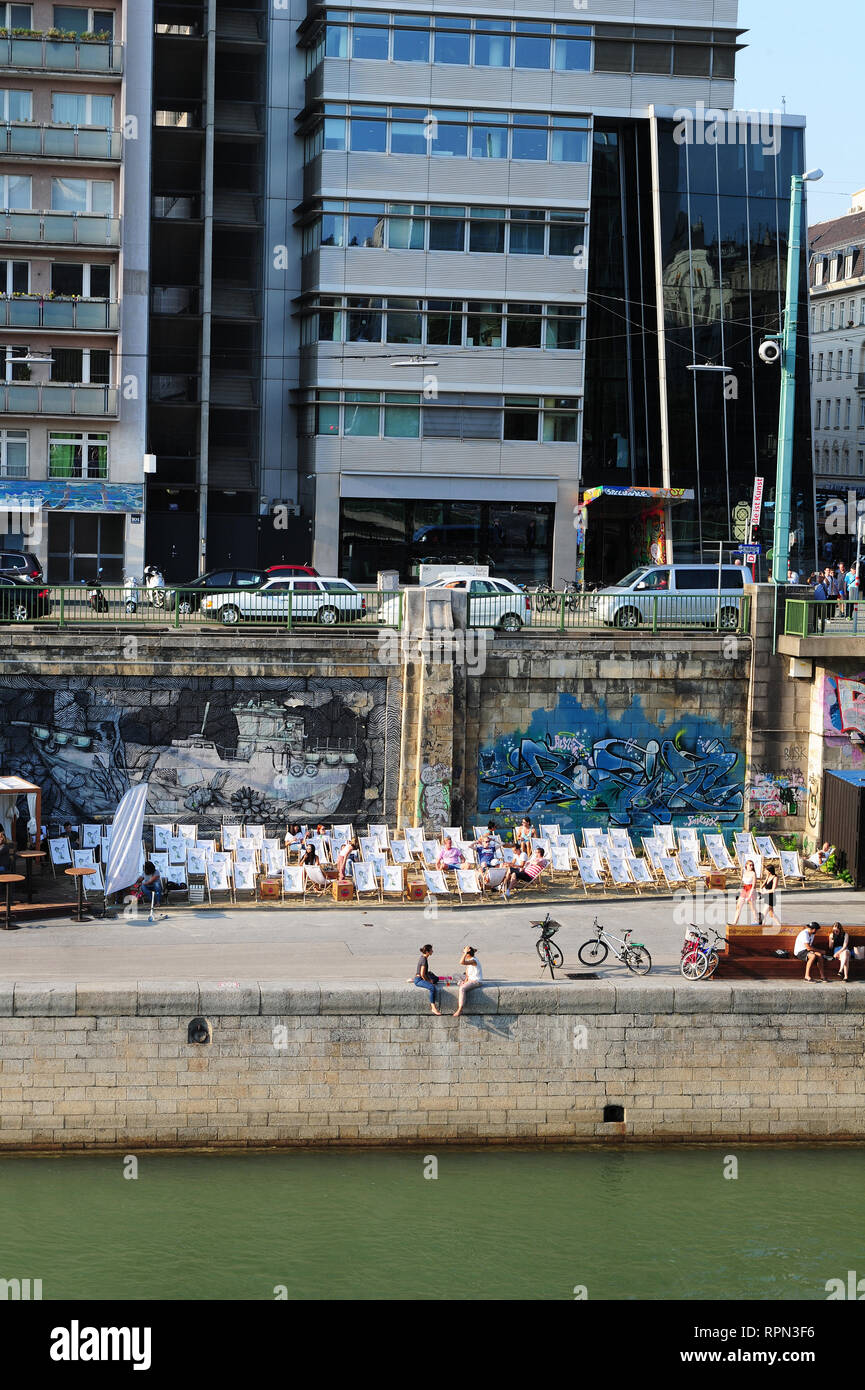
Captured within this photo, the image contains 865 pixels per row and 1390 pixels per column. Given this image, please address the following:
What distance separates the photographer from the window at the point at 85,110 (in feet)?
150

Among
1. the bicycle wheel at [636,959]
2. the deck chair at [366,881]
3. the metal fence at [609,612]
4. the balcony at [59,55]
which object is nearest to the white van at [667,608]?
the metal fence at [609,612]

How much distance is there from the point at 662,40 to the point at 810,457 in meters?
14.0

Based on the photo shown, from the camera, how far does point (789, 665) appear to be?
99.2 ft

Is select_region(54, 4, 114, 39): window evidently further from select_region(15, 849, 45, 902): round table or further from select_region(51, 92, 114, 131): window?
select_region(15, 849, 45, 902): round table

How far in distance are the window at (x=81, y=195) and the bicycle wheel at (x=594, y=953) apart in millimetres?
31052

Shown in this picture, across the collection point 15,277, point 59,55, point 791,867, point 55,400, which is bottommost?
point 791,867

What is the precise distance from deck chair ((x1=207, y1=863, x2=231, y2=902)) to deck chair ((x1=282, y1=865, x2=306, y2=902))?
900 mm

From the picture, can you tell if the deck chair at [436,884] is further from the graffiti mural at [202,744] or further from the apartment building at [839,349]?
the apartment building at [839,349]

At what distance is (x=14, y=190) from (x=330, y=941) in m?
30.0

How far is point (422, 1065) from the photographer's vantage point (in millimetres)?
20938

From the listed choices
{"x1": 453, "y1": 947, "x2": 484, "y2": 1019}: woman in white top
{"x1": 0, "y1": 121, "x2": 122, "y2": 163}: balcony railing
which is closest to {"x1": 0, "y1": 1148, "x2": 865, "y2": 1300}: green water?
{"x1": 453, "y1": 947, "x2": 484, "y2": 1019}: woman in white top

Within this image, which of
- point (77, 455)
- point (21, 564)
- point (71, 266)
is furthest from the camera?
point (77, 455)

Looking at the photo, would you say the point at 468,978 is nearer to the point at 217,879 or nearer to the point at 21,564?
the point at 217,879

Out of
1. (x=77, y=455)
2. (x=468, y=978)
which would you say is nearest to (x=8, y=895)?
(x=468, y=978)
